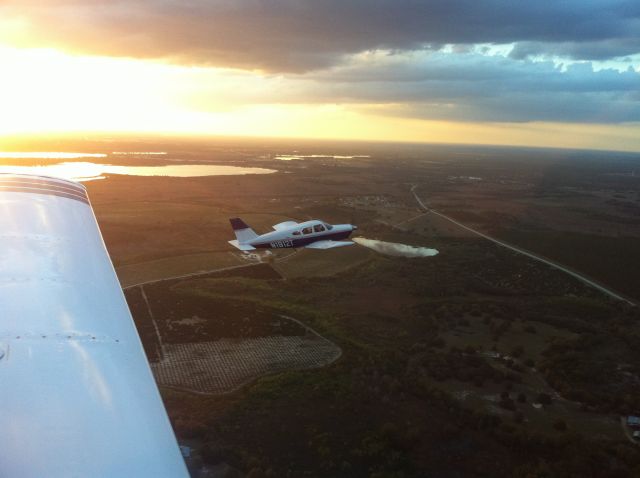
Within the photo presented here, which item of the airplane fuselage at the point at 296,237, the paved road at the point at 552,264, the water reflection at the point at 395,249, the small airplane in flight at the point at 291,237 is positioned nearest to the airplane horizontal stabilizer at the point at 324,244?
the small airplane in flight at the point at 291,237

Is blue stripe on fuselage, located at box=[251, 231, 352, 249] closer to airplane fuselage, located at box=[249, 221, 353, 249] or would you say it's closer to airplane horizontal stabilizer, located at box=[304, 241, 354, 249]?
airplane fuselage, located at box=[249, 221, 353, 249]

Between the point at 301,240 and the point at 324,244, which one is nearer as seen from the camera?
the point at 324,244

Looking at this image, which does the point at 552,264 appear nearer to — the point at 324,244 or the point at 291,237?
the point at 324,244

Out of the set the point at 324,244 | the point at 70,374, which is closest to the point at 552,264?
the point at 324,244

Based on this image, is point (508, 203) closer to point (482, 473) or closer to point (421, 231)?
point (421, 231)

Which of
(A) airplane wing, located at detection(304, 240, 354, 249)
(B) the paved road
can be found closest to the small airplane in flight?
(A) airplane wing, located at detection(304, 240, 354, 249)

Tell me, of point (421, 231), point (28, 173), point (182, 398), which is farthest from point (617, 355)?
point (421, 231)

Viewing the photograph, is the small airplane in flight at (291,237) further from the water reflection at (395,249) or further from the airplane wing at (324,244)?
the water reflection at (395,249)
